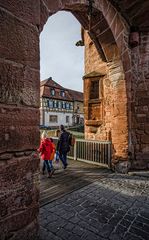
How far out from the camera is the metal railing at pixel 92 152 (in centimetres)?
569

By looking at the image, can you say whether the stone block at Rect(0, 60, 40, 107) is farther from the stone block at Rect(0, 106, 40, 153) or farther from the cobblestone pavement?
the cobblestone pavement

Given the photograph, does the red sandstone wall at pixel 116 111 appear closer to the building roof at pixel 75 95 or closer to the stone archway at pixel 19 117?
the stone archway at pixel 19 117

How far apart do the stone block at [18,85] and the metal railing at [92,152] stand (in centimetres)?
426

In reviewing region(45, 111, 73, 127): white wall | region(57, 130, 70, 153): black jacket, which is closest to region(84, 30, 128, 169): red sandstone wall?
region(57, 130, 70, 153): black jacket

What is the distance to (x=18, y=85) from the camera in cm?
165

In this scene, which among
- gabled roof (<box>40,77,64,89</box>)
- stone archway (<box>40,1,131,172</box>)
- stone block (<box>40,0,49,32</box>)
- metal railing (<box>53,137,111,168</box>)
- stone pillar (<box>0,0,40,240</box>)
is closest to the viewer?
stone pillar (<box>0,0,40,240</box>)

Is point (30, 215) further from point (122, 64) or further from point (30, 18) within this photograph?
point (122, 64)

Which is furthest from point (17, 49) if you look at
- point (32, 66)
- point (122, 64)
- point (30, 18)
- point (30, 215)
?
point (122, 64)

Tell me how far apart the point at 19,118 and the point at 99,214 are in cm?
212

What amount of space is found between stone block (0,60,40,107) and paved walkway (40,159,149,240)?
1809mm

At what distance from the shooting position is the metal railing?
18.7 ft

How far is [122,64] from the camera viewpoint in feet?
16.2

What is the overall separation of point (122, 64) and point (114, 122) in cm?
177

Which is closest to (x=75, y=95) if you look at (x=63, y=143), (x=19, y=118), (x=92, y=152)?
(x=92, y=152)
